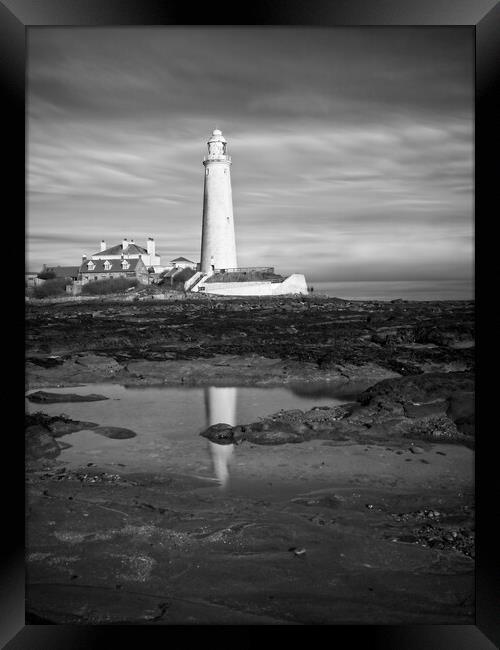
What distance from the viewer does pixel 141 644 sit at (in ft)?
7.25

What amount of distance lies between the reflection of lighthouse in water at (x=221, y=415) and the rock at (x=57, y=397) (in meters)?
0.84

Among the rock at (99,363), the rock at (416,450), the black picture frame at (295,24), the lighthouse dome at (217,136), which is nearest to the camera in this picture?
the black picture frame at (295,24)

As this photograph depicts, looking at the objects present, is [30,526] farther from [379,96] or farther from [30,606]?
[379,96]

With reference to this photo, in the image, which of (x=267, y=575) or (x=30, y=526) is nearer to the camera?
(x=267, y=575)

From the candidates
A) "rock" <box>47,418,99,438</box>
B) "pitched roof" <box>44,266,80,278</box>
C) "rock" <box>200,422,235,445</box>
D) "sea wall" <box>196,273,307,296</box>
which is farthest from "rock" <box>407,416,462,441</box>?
"sea wall" <box>196,273,307,296</box>

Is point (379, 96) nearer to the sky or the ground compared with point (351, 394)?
nearer to the sky

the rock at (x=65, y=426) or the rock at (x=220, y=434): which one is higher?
the rock at (x=65, y=426)

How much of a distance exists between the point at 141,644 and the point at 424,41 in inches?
124

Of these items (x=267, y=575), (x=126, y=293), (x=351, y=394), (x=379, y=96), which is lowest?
(x=267, y=575)

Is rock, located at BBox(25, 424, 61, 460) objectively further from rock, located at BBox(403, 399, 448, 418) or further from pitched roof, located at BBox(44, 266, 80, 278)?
rock, located at BBox(403, 399, 448, 418)

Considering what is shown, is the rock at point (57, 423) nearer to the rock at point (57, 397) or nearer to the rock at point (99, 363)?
the rock at point (57, 397)

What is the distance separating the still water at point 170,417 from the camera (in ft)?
10.5

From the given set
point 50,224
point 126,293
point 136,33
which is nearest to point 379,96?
point 136,33

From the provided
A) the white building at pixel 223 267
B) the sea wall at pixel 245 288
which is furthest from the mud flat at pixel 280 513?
the sea wall at pixel 245 288
